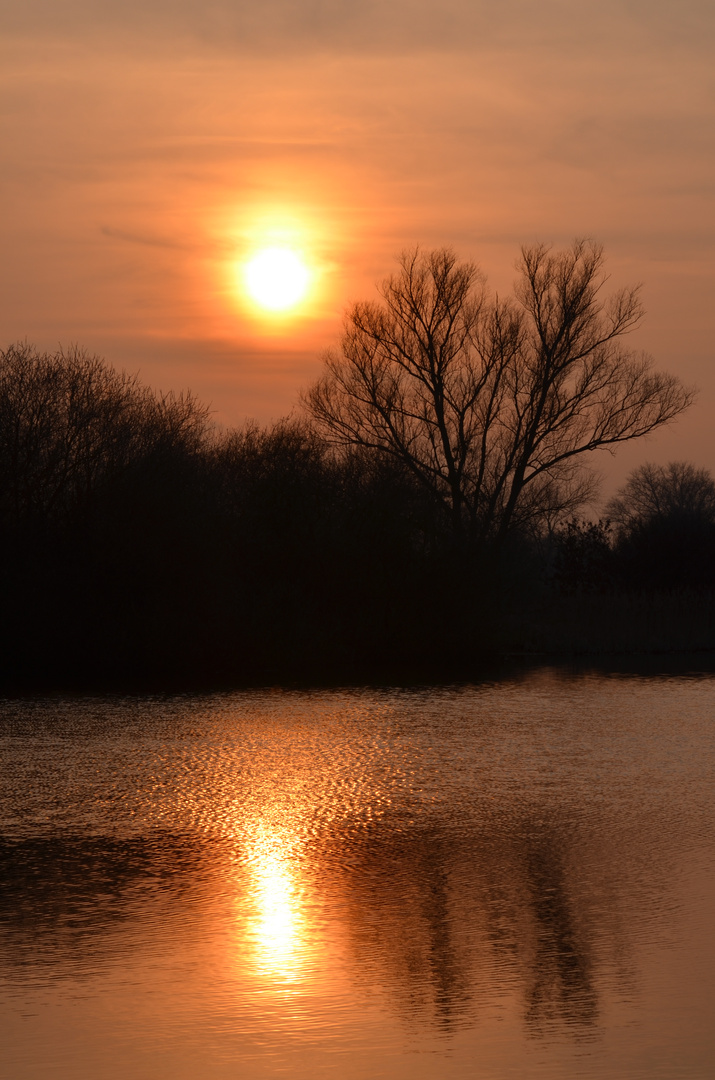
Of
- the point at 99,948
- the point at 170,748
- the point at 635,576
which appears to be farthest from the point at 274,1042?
the point at 635,576

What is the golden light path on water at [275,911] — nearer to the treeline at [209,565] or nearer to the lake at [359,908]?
the lake at [359,908]

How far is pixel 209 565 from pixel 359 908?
61.6 feet

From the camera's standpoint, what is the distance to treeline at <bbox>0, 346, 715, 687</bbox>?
80.5 feet

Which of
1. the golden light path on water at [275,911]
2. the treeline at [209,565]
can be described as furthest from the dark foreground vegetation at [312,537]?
the golden light path on water at [275,911]

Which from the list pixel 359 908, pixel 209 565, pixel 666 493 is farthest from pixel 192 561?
pixel 666 493

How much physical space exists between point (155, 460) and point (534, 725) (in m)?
12.9

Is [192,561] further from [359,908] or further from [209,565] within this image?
[359,908]

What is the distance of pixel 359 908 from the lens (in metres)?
7.21

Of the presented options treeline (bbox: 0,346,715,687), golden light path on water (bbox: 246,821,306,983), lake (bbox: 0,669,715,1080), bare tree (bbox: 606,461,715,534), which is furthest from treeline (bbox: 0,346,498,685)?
bare tree (bbox: 606,461,715,534)

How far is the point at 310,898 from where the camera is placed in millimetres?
7406

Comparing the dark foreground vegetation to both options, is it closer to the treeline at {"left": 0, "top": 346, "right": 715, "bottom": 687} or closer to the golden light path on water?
the treeline at {"left": 0, "top": 346, "right": 715, "bottom": 687}

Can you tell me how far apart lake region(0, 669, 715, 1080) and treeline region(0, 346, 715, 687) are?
33.3 ft

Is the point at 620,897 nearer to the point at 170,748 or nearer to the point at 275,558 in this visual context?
the point at 170,748

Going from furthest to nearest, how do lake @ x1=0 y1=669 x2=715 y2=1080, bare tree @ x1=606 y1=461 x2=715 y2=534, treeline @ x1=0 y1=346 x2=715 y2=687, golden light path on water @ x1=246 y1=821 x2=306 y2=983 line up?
bare tree @ x1=606 y1=461 x2=715 y2=534
treeline @ x1=0 y1=346 x2=715 y2=687
golden light path on water @ x1=246 y1=821 x2=306 y2=983
lake @ x1=0 y1=669 x2=715 y2=1080
